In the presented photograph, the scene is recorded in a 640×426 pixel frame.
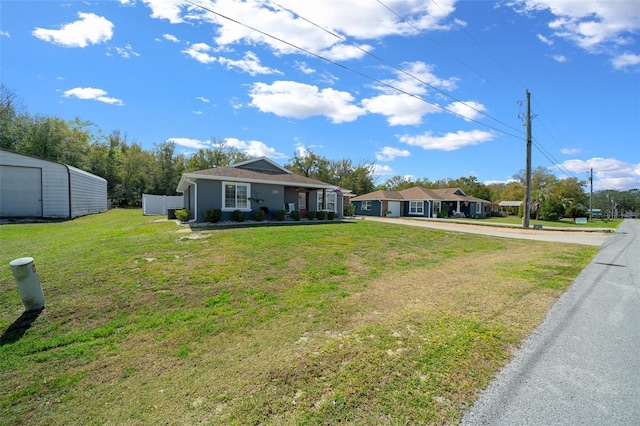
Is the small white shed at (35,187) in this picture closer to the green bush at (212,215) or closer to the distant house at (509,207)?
the green bush at (212,215)

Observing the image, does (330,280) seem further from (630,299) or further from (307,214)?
(307,214)

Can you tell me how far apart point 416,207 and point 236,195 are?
30.9 m

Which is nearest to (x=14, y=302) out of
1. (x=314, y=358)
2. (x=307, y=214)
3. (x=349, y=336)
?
(x=314, y=358)

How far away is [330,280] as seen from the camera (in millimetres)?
6656

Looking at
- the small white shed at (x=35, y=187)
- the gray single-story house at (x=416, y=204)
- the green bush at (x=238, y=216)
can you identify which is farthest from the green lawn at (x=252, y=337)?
the gray single-story house at (x=416, y=204)

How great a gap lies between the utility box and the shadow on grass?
109mm

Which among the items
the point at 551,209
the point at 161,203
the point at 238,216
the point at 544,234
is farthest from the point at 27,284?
the point at 551,209

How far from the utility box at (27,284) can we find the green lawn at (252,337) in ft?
0.65

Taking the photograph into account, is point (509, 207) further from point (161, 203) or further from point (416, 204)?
point (161, 203)

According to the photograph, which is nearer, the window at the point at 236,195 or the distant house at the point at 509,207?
the window at the point at 236,195

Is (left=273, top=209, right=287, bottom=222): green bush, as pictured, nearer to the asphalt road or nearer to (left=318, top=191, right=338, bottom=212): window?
(left=318, top=191, right=338, bottom=212): window

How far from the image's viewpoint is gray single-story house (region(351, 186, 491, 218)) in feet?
133

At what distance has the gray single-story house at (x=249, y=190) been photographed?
1546 cm

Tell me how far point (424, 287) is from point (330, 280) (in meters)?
2.01
